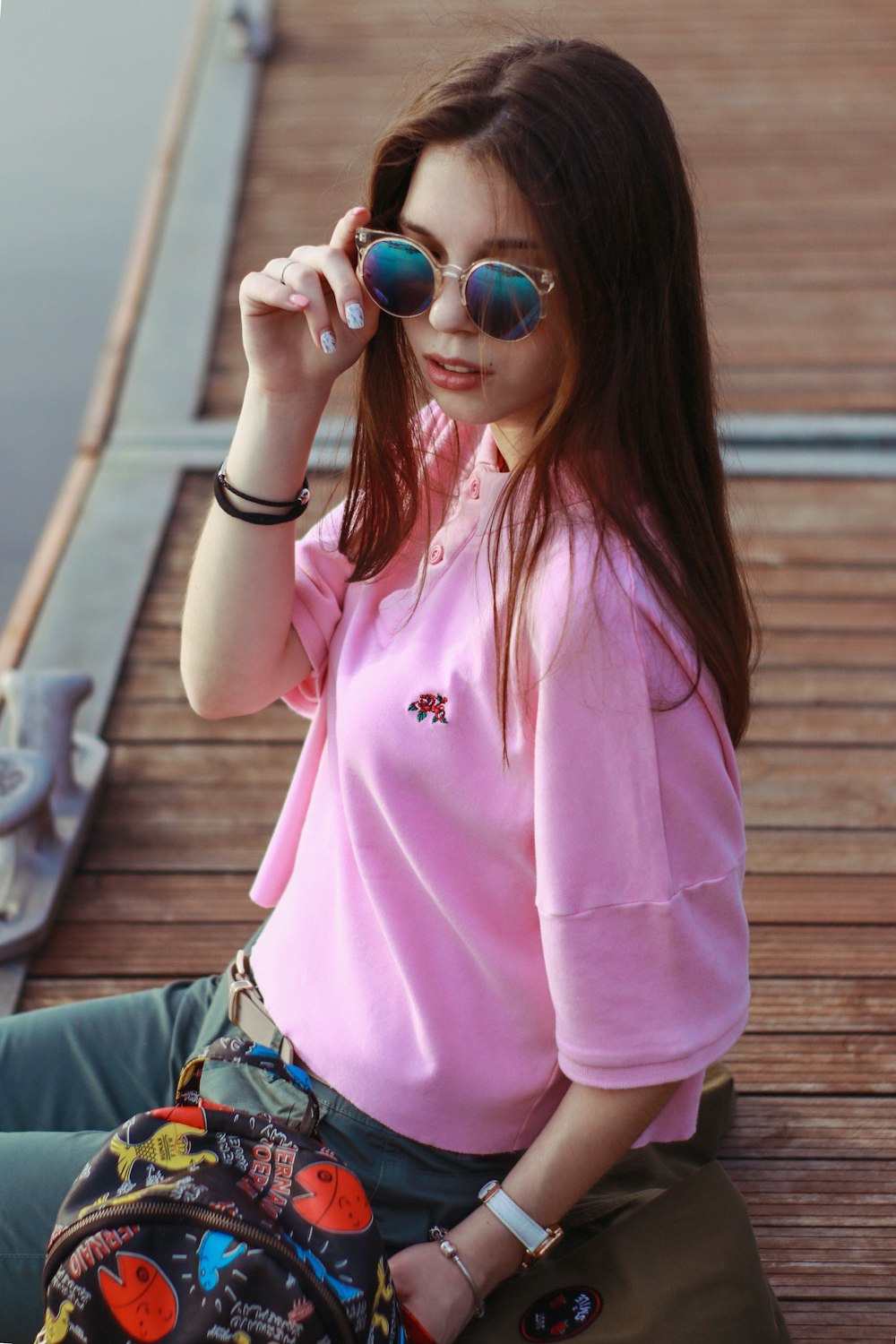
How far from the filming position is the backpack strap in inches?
45.9

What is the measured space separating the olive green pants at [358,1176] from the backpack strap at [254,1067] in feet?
0.06

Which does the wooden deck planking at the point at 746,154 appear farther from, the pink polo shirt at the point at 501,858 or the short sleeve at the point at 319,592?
the pink polo shirt at the point at 501,858

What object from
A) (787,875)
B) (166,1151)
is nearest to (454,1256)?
(166,1151)

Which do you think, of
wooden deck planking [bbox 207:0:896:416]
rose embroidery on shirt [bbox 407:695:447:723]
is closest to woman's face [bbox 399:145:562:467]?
rose embroidery on shirt [bbox 407:695:447:723]

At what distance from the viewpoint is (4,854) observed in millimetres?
2127

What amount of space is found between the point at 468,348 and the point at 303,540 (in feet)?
1.14

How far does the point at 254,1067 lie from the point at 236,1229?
25 cm

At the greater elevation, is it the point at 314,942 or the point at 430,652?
the point at 430,652

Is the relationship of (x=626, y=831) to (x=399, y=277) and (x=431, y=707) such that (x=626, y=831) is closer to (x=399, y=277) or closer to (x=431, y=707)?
(x=431, y=707)

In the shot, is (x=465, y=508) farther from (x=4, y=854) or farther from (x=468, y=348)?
(x=4, y=854)

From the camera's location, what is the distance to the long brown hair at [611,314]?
3.44 ft

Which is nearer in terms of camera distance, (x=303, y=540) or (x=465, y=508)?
(x=465, y=508)

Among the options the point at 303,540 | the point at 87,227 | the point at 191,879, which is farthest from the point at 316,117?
the point at 303,540

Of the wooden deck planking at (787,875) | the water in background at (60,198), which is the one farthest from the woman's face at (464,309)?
the water in background at (60,198)
